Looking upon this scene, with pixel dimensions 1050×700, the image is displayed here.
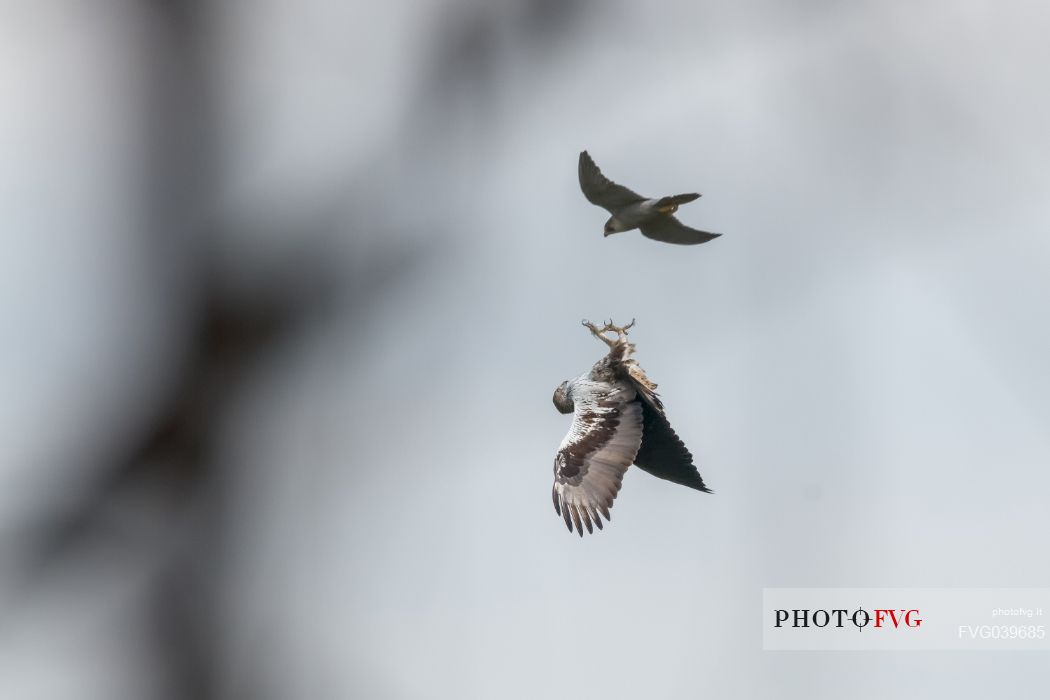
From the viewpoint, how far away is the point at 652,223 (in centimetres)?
577

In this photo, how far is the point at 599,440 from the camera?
6488mm

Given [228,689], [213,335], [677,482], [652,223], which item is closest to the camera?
[213,335]

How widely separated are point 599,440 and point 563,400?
36 cm

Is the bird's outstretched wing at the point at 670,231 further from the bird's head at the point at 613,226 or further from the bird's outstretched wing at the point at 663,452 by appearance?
the bird's outstretched wing at the point at 663,452

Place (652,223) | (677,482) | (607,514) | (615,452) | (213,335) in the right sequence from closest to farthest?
(213,335)
(652,223)
(677,482)
(615,452)
(607,514)

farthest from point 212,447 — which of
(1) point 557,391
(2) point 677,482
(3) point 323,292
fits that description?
(1) point 557,391

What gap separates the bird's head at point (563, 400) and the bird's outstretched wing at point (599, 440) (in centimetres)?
8

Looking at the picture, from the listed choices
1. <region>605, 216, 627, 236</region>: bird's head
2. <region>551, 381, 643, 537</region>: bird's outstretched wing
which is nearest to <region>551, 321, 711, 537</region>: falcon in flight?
<region>551, 381, 643, 537</region>: bird's outstretched wing

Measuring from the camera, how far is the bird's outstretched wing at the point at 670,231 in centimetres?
522

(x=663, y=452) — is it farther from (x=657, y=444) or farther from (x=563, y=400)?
(x=563, y=400)

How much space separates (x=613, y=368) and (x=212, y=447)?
5634mm

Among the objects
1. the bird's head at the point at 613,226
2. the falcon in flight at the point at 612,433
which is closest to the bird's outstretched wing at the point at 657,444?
the falcon in flight at the point at 612,433

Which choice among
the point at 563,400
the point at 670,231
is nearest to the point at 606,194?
the point at 670,231

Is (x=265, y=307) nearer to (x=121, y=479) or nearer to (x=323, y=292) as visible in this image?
(x=323, y=292)
